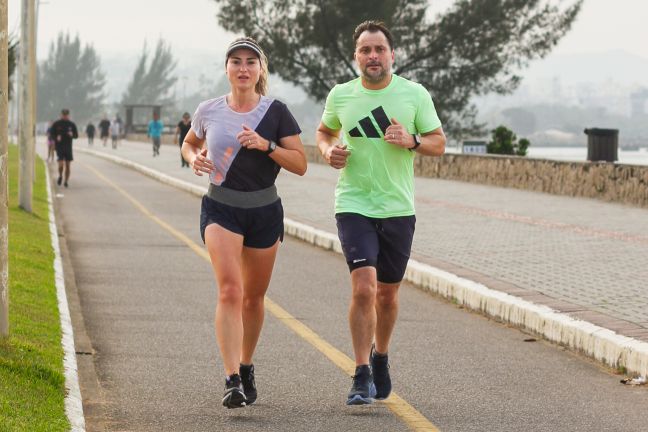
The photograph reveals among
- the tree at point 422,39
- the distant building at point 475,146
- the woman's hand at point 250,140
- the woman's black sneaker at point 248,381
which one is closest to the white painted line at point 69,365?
the woman's black sneaker at point 248,381

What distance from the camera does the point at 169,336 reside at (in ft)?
31.7

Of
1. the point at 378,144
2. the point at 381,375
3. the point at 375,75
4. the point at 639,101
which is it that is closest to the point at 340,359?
the point at 381,375

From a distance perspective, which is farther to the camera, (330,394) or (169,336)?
(169,336)

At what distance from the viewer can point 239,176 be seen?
22.6 ft

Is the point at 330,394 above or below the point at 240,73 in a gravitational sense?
below

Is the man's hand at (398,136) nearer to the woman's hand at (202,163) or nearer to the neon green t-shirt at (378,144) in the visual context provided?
the neon green t-shirt at (378,144)

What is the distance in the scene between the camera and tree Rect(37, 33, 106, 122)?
18324 centimetres

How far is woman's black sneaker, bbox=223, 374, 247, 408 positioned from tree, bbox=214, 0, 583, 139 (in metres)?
50.1

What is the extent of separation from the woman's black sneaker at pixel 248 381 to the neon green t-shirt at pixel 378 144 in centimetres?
98

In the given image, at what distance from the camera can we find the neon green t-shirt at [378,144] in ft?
23.1

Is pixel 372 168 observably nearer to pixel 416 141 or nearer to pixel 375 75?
pixel 416 141

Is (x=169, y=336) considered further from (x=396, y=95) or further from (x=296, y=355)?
(x=396, y=95)

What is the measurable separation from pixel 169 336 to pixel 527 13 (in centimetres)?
4970

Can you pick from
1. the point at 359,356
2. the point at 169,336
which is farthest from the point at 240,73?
the point at 169,336
